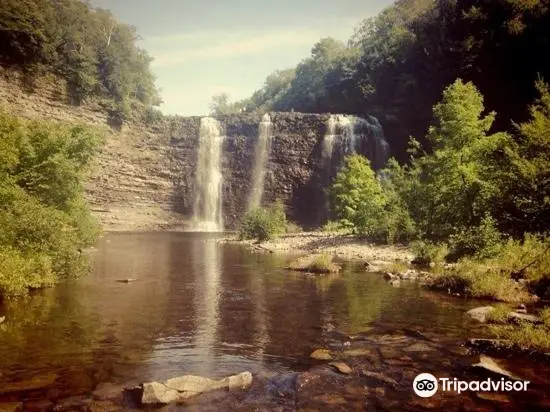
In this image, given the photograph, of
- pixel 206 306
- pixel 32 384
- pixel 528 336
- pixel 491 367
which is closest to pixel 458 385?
pixel 491 367

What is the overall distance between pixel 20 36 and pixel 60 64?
497 centimetres

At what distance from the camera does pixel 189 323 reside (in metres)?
12.5

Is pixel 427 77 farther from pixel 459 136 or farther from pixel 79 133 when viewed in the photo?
pixel 79 133

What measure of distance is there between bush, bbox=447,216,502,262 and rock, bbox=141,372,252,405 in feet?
43.8

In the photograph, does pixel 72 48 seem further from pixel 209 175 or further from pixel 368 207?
pixel 368 207

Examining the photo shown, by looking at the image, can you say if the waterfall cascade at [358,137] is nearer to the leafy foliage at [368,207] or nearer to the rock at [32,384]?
the leafy foliage at [368,207]

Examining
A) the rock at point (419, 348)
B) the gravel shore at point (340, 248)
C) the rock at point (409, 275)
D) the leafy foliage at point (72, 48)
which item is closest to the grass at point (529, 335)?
the rock at point (419, 348)

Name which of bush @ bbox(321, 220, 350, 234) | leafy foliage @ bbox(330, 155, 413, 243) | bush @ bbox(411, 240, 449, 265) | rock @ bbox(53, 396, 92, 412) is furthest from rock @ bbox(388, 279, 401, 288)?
bush @ bbox(321, 220, 350, 234)

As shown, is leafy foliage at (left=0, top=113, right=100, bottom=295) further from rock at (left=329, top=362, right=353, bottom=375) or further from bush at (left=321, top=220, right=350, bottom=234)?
bush at (left=321, top=220, right=350, bottom=234)

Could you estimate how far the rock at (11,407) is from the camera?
680 centimetres

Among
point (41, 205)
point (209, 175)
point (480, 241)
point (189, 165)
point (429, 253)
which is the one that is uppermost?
point (189, 165)

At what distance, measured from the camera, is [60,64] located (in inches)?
2073

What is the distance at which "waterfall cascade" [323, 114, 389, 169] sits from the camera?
5256cm

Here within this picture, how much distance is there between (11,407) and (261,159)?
51.5m
